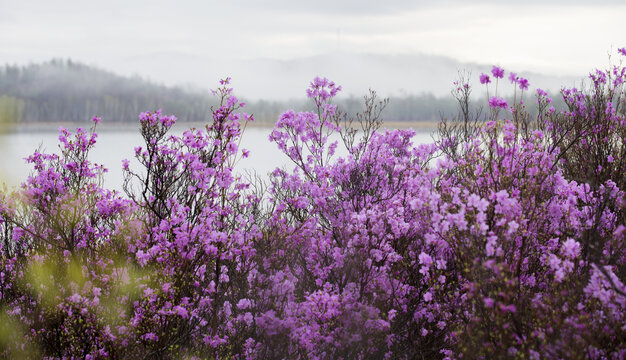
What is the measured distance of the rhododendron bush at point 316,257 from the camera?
5.38 meters

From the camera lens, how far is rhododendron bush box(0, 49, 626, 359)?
5.38 metres

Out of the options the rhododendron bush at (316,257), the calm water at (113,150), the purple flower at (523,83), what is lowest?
the calm water at (113,150)

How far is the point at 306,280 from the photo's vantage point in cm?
823

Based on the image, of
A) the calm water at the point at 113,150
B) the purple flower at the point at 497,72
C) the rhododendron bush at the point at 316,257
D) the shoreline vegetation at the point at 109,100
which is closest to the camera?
the rhododendron bush at the point at 316,257

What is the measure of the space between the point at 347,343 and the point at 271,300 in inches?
45.7

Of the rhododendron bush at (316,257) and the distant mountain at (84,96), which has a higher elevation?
the distant mountain at (84,96)

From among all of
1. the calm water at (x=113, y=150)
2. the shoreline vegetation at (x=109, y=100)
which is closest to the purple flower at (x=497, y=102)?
the calm water at (x=113, y=150)

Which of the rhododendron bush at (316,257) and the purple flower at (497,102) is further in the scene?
the purple flower at (497,102)

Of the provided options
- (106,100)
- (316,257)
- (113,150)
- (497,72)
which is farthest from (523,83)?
(106,100)

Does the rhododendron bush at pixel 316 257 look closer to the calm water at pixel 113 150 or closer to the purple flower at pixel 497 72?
the purple flower at pixel 497 72

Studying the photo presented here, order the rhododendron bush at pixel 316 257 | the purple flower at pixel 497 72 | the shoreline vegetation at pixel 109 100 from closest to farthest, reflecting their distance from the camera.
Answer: the rhododendron bush at pixel 316 257
the purple flower at pixel 497 72
the shoreline vegetation at pixel 109 100

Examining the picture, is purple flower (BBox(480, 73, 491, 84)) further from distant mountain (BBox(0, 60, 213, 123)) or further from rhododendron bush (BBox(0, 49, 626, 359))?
distant mountain (BBox(0, 60, 213, 123))

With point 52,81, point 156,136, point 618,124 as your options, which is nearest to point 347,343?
point 156,136

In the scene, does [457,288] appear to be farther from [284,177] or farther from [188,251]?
[284,177]
